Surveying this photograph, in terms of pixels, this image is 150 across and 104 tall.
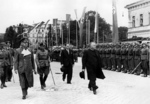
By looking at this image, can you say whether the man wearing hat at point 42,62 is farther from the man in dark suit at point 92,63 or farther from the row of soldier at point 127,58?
the row of soldier at point 127,58

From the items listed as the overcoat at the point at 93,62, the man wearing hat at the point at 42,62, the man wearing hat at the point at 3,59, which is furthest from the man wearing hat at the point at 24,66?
the man wearing hat at the point at 3,59

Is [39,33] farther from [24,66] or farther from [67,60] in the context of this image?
[24,66]

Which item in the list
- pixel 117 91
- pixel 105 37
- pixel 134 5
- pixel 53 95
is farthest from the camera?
pixel 105 37

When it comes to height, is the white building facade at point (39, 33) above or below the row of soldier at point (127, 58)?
above

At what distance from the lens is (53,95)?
29.7 feet

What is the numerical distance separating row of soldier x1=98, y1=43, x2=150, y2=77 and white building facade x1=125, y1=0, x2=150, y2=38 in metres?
36.9

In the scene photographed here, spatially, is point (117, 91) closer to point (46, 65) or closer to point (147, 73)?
point (46, 65)

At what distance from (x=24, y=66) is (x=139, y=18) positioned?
175 feet

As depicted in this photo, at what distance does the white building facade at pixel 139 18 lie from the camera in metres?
55.8

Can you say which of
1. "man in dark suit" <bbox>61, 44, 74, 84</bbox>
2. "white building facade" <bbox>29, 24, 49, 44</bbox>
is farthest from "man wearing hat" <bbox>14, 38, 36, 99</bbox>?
"white building facade" <bbox>29, 24, 49, 44</bbox>

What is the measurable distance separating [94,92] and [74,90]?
43.8 inches

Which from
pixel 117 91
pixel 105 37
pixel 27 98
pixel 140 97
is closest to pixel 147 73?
pixel 117 91

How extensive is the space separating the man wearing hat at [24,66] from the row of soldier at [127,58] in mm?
7808

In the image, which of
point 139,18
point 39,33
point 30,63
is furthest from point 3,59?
point 39,33
